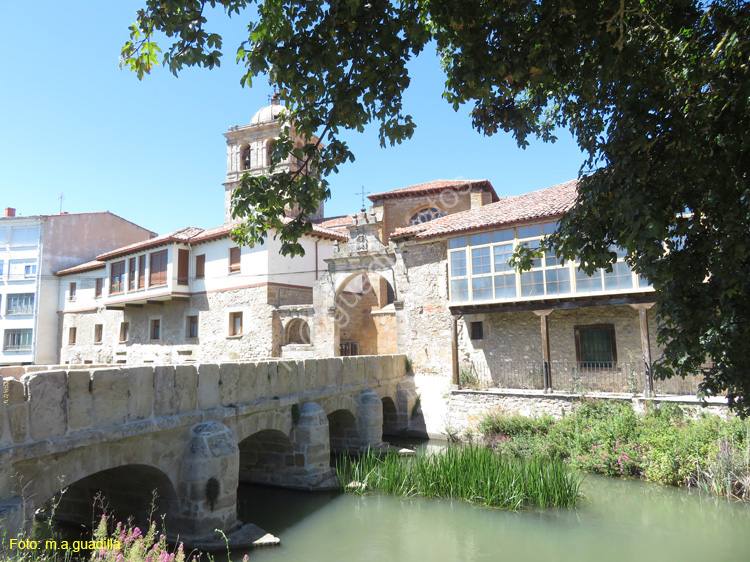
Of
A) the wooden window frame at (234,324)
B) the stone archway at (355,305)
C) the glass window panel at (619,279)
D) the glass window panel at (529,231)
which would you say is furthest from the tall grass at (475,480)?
the wooden window frame at (234,324)

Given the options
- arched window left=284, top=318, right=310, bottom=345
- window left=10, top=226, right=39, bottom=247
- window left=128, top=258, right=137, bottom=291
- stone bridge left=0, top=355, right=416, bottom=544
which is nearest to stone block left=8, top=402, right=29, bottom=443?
stone bridge left=0, top=355, right=416, bottom=544

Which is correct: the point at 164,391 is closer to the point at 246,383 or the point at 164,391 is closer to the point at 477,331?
the point at 246,383

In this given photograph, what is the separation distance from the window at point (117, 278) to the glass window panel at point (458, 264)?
16893 mm

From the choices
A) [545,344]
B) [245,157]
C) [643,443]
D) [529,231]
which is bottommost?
[643,443]

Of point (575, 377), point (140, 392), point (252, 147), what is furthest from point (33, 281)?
point (575, 377)

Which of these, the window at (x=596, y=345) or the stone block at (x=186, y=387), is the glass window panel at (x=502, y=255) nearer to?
the window at (x=596, y=345)

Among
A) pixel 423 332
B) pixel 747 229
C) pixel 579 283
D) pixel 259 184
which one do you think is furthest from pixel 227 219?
pixel 747 229

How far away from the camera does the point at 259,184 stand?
4426 mm

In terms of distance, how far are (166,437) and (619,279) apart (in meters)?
11.1

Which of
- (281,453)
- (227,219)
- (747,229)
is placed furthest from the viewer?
(227,219)

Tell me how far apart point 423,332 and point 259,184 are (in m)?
13.1

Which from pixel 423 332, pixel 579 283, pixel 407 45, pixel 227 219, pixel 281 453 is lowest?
pixel 281 453

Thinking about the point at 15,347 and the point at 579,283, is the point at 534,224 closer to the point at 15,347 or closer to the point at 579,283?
the point at 579,283

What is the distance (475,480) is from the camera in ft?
29.5
